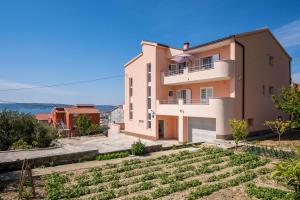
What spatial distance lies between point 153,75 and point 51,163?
1822 cm

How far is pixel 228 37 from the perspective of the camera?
2241 centimetres

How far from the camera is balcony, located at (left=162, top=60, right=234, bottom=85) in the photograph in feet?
72.8

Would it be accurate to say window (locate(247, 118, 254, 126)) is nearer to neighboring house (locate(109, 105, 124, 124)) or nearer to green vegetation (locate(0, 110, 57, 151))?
green vegetation (locate(0, 110, 57, 151))

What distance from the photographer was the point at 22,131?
21172mm

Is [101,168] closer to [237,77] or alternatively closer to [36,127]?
[36,127]

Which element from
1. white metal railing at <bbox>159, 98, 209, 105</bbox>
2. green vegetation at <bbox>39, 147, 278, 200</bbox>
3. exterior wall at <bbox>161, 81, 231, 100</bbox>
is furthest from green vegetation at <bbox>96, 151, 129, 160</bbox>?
exterior wall at <bbox>161, 81, 231, 100</bbox>

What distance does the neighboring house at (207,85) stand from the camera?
73.8 ft

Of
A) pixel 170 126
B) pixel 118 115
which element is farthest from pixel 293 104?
pixel 118 115

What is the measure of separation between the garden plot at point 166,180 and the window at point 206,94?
1084cm

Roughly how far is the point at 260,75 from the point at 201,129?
914 centimetres

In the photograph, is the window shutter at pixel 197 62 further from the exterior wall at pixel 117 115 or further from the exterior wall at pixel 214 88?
the exterior wall at pixel 117 115

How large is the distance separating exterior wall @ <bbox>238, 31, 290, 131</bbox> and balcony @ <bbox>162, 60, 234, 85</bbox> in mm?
2241

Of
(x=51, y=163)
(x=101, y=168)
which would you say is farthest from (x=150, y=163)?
(x=51, y=163)

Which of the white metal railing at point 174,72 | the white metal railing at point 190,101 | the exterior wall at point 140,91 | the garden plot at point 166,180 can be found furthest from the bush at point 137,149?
the white metal railing at point 174,72
